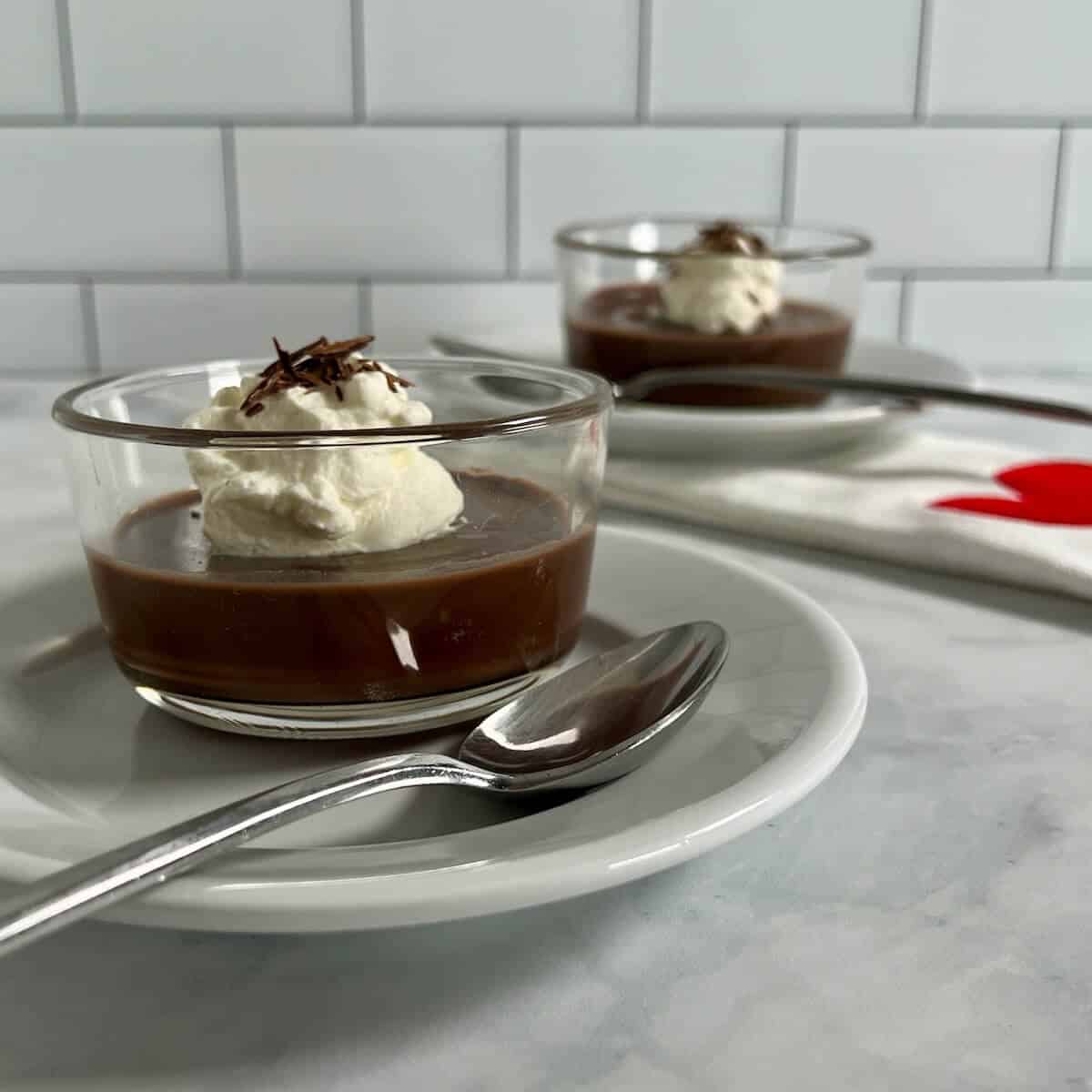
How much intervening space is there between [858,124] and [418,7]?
484 millimetres

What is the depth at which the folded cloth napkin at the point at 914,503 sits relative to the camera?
849mm

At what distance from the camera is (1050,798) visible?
1.92ft

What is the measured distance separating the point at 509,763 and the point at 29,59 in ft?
3.71

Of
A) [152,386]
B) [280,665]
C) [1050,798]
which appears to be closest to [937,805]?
[1050,798]

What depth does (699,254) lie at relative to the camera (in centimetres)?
115

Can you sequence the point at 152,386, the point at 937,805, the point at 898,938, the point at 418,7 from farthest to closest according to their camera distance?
1. the point at 418,7
2. the point at 152,386
3. the point at 937,805
4. the point at 898,938

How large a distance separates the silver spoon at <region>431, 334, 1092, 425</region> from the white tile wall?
15.0 inches

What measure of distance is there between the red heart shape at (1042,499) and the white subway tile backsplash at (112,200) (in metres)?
0.88

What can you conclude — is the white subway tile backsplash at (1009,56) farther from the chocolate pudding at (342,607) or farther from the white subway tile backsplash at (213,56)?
the chocolate pudding at (342,607)

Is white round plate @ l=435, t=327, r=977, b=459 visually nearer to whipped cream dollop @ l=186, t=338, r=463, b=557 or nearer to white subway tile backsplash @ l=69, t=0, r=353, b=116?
whipped cream dollop @ l=186, t=338, r=463, b=557

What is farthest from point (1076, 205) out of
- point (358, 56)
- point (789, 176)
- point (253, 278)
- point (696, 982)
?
point (696, 982)

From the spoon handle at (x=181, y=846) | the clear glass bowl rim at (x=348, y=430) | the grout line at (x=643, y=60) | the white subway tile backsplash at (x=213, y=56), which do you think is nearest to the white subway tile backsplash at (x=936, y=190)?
the grout line at (x=643, y=60)

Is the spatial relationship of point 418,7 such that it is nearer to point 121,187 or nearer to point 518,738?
point 121,187

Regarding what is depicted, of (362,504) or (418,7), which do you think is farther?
(418,7)
